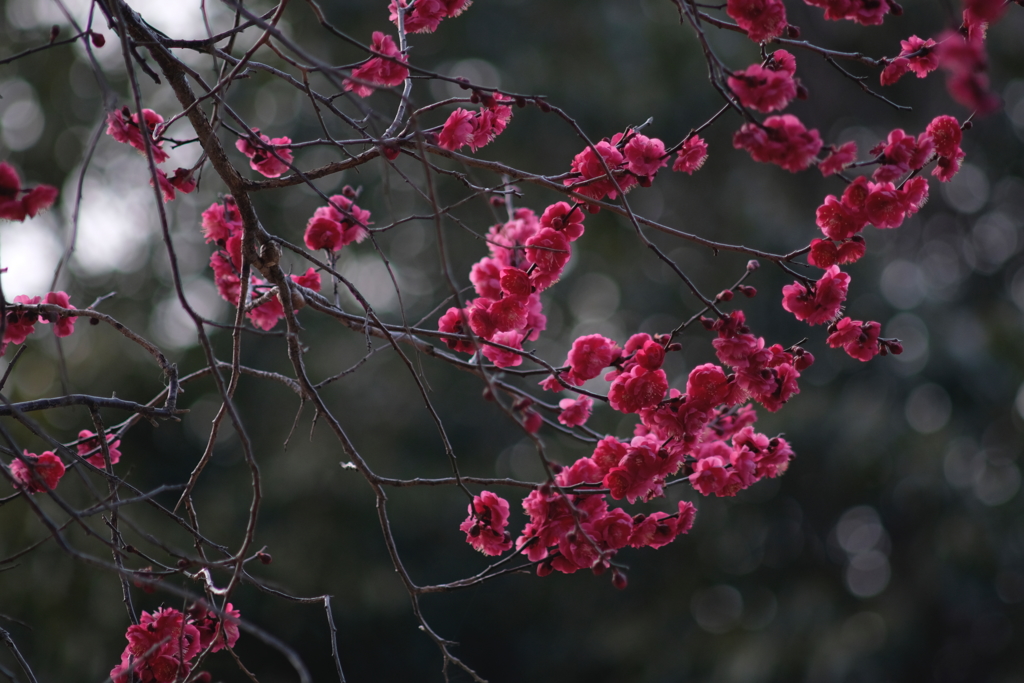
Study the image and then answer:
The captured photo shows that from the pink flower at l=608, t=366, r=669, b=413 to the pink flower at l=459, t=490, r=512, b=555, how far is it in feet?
0.84

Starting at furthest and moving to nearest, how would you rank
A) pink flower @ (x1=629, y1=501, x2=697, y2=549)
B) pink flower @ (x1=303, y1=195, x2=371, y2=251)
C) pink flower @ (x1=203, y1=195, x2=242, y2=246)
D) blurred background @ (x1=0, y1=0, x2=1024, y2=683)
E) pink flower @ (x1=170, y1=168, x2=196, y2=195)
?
blurred background @ (x1=0, y1=0, x2=1024, y2=683)
pink flower @ (x1=203, y1=195, x2=242, y2=246)
pink flower @ (x1=303, y1=195, x2=371, y2=251)
pink flower @ (x1=170, y1=168, x2=196, y2=195)
pink flower @ (x1=629, y1=501, x2=697, y2=549)

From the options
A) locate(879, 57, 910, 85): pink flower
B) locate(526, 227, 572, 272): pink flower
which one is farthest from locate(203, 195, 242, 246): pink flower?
locate(879, 57, 910, 85): pink flower

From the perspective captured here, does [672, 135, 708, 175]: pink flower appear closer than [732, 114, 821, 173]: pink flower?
No

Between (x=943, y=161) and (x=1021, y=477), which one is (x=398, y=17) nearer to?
(x=943, y=161)

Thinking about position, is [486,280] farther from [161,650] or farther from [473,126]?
[161,650]

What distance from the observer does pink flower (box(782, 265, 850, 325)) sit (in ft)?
4.31

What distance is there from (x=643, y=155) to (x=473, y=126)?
Answer: 29 centimetres

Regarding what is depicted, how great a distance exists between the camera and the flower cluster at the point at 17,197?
1022 mm

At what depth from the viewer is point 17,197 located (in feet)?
3.41

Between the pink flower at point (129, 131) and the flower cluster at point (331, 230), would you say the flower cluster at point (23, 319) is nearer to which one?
the pink flower at point (129, 131)

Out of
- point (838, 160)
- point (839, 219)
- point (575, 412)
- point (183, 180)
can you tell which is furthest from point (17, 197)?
point (839, 219)

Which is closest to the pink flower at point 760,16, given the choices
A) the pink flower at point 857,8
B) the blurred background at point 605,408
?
the pink flower at point 857,8

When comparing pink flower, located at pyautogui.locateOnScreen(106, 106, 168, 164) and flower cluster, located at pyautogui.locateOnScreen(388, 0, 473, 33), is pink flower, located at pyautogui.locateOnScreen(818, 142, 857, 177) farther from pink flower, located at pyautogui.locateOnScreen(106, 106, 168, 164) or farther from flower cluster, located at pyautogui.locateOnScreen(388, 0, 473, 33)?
pink flower, located at pyautogui.locateOnScreen(106, 106, 168, 164)

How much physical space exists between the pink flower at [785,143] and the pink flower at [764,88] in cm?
2
